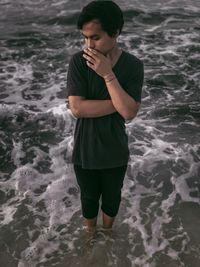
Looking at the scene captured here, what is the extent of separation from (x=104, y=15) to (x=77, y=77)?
55 centimetres

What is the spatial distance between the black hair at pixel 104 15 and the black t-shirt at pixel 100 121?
0.90ft

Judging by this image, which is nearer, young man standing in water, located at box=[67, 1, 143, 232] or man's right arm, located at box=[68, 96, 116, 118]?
young man standing in water, located at box=[67, 1, 143, 232]

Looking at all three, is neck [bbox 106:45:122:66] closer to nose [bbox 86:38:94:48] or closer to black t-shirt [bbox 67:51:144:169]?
black t-shirt [bbox 67:51:144:169]

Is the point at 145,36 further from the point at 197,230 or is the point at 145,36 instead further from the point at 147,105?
the point at 197,230

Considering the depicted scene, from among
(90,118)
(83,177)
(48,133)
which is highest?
(90,118)

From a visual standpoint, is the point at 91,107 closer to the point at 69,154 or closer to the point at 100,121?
the point at 100,121

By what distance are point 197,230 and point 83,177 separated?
194 cm

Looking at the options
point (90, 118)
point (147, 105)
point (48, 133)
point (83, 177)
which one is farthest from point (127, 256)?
point (147, 105)

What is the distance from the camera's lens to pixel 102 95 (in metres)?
3.56

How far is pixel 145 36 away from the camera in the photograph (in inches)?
459

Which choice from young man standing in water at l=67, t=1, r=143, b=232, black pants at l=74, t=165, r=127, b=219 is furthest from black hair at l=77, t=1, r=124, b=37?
black pants at l=74, t=165, r=127, b=219

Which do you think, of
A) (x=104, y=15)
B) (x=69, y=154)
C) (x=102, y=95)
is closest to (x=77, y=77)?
(x=102, y=95)

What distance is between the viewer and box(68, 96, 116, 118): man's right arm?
3.51m

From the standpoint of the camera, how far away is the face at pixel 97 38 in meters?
3.27
